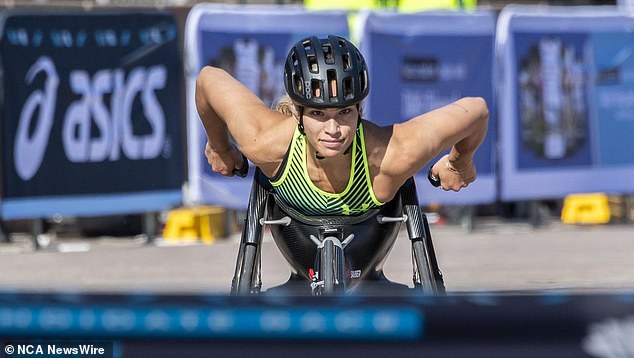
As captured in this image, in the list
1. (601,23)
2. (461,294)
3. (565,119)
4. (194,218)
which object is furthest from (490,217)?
(461,294)

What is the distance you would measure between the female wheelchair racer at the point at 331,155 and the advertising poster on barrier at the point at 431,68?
7644mm

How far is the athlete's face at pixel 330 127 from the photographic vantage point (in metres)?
4.13

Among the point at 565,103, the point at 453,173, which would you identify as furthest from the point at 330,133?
the point at 565,103

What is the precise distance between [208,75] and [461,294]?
258 cm

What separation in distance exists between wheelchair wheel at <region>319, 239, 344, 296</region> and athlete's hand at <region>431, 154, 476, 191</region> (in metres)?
0.57

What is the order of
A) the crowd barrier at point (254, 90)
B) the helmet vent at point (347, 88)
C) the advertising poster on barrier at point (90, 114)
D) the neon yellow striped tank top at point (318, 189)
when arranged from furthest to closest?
1. the crowd barrier at point (254, 90)
2. the advertising poster on barrier at point (90, 114)
3. the neon yellow striped tank top at point (318, 189)
4. the helmet vent at point (347, 88)

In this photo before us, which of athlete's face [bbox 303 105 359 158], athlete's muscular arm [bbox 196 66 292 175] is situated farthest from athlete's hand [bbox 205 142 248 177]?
athlete's face [bbox 303 105 359 158]

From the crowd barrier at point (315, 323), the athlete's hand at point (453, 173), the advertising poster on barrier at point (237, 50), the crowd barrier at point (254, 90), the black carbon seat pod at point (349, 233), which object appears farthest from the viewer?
the advertising poster on barrier at point (237, 50)

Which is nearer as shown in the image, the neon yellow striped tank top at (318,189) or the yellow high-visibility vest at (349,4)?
the neon yellow striped tank top at (318,189)

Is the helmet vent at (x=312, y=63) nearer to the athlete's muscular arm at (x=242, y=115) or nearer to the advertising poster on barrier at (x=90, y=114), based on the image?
the athlete's muscular arm at (x=242, y=115)

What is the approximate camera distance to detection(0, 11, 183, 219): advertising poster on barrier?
11.3 meters

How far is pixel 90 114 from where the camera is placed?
38.1ft

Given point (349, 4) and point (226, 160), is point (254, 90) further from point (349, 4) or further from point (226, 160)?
point (226, 160)

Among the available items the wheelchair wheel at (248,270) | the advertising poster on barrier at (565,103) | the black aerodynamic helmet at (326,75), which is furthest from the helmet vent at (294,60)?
the advertising poster on barrier at (565,103)
